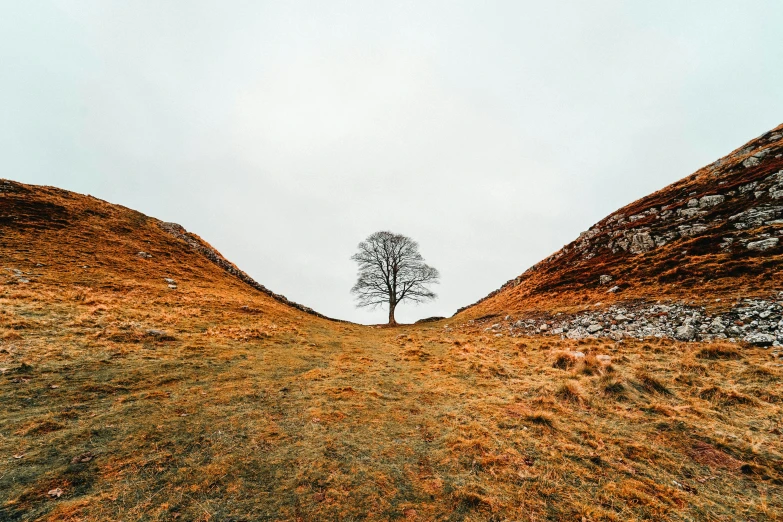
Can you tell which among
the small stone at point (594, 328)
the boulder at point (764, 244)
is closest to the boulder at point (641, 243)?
the boulder at point (764, 244)

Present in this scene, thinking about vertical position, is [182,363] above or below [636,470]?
above

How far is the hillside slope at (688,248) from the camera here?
17.7m

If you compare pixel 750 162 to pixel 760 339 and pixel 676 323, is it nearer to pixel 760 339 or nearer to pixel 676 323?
pixel 676 323

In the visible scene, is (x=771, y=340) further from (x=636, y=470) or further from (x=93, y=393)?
(x=93, y=393)

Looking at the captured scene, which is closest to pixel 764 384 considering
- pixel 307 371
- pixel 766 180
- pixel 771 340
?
pixel 771 340

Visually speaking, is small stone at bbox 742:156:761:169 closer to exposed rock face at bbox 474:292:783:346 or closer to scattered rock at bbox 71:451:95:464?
exposed rock face at bbox 474:292:783:346

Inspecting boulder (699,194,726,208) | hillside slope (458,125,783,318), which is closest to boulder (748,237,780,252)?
hillside slope (458,125,783,318)

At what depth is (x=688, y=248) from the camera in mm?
22797

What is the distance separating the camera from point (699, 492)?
5.12 m

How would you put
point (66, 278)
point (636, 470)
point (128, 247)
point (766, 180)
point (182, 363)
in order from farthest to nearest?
point (128, 247)
point (766, 180)
point (66, 278)
point (182, 363)
point (636, 470)

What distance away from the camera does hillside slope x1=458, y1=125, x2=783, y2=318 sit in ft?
58.0

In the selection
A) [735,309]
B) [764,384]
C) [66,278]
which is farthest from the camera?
[66,278]

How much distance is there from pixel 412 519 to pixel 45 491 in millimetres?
5430

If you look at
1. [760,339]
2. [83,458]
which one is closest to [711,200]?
[760,339]
